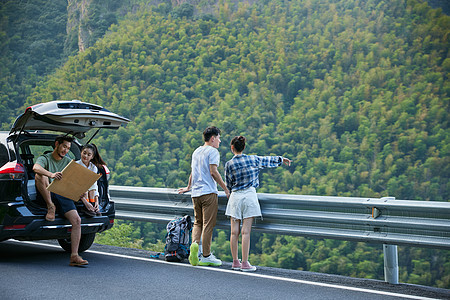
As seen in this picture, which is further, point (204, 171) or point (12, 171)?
point (204, 171)

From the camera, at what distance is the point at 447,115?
5788 cm

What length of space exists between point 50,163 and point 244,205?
2.32 metres

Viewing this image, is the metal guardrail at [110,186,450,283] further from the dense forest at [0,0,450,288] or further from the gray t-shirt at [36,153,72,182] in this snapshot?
the dense forest at [0,0,450,288]

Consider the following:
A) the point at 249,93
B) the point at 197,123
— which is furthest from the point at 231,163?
the point at 249,93

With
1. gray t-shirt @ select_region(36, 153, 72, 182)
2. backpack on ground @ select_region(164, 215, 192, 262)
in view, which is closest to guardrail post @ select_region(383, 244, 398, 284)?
backpack on ground @ select_region(164, 215, 192, 262)

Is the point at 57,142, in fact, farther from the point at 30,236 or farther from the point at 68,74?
the point at 68,74

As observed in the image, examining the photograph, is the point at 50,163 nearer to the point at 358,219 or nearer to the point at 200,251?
the point at 200,251

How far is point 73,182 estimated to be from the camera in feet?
19.7

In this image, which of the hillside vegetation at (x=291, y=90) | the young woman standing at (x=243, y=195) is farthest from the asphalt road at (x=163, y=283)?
the hillside vegetation at (x=291, y=90)

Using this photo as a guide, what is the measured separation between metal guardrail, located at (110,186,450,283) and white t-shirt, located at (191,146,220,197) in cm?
32

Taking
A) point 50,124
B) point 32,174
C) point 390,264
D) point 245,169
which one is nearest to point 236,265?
point 245,169

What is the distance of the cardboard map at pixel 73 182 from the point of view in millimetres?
5930

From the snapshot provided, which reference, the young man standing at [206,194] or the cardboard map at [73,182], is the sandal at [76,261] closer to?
the cardboard map at [73,182]

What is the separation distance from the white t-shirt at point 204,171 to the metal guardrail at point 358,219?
0.32m
